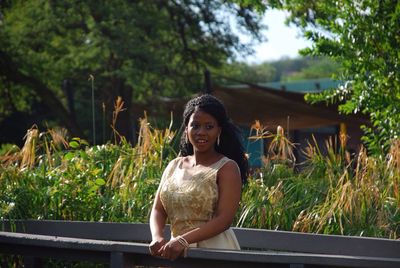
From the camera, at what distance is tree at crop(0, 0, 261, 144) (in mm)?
28328

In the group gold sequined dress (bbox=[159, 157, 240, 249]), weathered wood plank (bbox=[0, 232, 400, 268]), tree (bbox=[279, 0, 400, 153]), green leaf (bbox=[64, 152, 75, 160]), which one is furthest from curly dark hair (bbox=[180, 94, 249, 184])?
tree (bbox=[279, 0, 400, 153])

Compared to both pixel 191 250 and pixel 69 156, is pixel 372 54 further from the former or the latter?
pixel 191 250

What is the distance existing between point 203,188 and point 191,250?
0.39m

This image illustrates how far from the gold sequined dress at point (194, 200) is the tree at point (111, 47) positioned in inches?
822

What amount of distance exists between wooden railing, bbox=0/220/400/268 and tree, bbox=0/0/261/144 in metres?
18.7

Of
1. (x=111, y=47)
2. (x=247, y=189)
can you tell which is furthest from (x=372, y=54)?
(x=111, y=47)

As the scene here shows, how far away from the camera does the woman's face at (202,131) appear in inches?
227

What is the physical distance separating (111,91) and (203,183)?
25.4m

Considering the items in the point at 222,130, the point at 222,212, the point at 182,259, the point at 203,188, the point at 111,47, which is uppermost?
the point at 111,47

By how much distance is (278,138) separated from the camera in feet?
30.9

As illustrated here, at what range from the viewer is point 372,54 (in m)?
11.3

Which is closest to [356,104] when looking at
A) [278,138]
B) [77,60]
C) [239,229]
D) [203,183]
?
[278,138]

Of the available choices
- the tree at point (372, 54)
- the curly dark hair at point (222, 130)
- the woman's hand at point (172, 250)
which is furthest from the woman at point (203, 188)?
the tree at point (372, 54)

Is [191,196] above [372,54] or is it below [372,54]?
below
